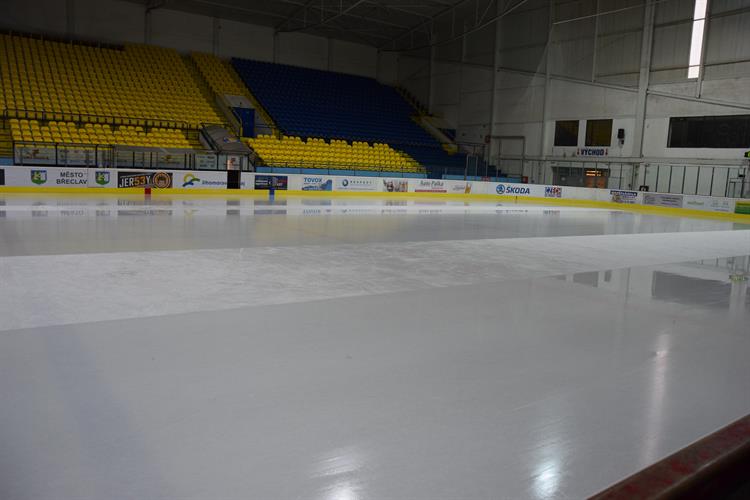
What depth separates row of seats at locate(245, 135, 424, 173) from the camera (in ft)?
92.3

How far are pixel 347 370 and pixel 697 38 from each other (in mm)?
28361

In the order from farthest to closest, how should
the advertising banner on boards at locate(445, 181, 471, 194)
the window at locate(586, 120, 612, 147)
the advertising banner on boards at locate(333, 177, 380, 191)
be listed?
the window at locate(586, 120, 612, 147) < the advertising banner on boards at locate(445, 181, 471, 194) < the advertising banner on boards at locate(333, 177, 380, 191)

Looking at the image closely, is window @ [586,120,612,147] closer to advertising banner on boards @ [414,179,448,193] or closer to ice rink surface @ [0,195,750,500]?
advertising banner on boards @ [414,179,448,193]

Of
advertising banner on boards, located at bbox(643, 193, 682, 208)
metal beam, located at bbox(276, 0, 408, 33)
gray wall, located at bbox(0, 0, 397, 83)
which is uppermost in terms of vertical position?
metal beam, located at bbox(276, 0, 408, 33)

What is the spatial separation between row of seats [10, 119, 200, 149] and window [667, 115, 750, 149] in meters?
21.7

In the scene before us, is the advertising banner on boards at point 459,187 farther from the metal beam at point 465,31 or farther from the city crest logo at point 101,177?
the city crest logo at point 101,177

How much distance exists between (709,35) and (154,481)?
30.0 metres

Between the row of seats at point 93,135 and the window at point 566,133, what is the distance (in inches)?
758

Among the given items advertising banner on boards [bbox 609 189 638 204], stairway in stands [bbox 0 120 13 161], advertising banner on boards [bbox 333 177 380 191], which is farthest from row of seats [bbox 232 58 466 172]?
stairway in stands [bbox 0 120 13 161]

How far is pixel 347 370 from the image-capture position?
4.52 metres

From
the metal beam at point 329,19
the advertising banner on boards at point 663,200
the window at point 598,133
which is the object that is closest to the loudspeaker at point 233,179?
the metal beam at point 329,19

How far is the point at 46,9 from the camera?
98.1 feet

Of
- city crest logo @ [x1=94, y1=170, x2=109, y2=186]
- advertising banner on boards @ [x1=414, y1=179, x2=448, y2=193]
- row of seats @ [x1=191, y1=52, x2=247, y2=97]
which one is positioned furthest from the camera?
row of seats @ [x1=191, y1=52, x2=247, y2=97]

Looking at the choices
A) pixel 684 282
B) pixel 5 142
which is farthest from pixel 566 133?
pixel 5 142
